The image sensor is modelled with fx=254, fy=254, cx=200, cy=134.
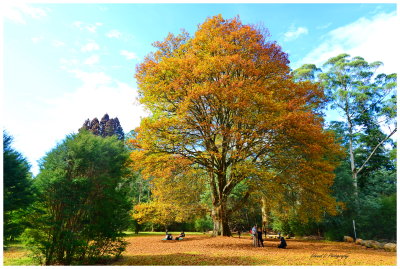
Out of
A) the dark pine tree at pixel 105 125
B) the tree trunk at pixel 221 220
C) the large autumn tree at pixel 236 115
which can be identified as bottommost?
the tree trunk at pixel 221 220

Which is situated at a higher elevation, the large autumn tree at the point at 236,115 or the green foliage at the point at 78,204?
the large autumn tree at the point at 236,115

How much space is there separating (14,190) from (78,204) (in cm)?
171

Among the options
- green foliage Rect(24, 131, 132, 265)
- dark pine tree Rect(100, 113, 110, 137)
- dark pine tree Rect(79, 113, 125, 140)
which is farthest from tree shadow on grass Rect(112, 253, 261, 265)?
dark pine tree Rect(100, 113, 110, 137)

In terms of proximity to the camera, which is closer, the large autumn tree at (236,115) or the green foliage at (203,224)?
the large autumn tree at (236,115)

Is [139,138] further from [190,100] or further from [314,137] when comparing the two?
[314,137]

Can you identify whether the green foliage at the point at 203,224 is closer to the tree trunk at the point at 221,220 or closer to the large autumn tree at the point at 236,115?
the tree trunk at the point at 221,220

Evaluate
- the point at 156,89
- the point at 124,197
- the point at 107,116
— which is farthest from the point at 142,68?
the point at 107,116

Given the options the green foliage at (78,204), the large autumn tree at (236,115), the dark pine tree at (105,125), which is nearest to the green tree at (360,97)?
the large autumn tree at (236,115)

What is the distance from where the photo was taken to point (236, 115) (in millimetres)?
12859

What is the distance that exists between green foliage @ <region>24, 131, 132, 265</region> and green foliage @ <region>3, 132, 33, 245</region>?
0.29 m

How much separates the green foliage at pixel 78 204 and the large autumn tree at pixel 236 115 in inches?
145

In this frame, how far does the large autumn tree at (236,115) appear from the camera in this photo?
12086mm

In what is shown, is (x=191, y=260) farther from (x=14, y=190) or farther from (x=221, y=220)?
(x=221, y=220)

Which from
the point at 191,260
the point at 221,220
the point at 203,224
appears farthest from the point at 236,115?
the point at 203,224
